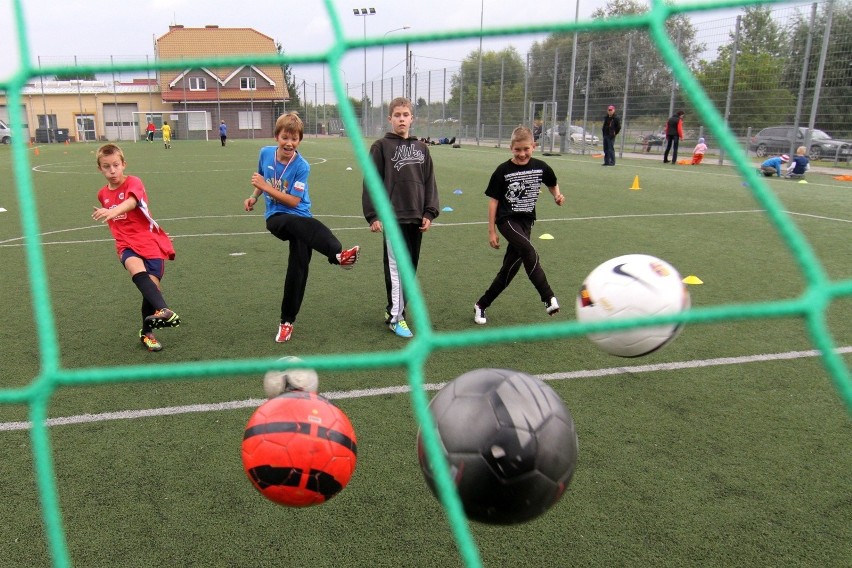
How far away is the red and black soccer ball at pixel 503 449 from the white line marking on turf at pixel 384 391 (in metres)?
1.74

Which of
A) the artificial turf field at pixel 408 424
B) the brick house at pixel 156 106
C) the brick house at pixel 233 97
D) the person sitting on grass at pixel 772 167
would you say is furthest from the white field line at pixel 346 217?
the brick house at pixel 156 106

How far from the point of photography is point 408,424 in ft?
11.0

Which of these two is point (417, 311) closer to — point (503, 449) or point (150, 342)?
point (503, 449)

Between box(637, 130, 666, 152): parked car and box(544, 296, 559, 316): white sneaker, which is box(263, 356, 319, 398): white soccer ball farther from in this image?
box(637, 130, 666, 152): parked car

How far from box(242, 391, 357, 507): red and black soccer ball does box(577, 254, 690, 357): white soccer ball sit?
94cm

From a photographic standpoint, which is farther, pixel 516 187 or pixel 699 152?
pixel 699 152

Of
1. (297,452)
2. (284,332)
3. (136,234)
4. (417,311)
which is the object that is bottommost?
(284,332)

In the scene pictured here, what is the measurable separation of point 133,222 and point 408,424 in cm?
224

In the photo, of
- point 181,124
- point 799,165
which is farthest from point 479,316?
point 181,124

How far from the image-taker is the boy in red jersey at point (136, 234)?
4.18 meters

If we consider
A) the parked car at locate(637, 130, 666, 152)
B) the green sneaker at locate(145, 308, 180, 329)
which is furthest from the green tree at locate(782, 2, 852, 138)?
the green sneaker at locate(145, 308, 180, 329)

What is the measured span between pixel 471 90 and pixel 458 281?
2988 cm

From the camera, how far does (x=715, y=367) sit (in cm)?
406

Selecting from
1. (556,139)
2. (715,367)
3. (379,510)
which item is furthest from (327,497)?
(556,139)
